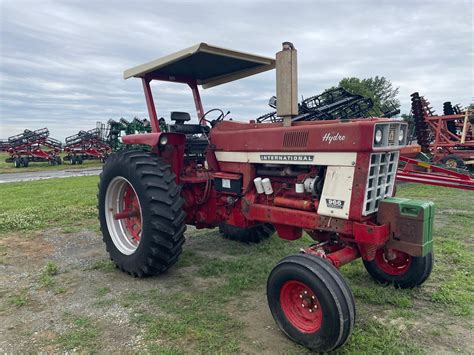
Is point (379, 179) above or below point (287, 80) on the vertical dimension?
below

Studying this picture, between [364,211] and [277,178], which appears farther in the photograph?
[277,178]

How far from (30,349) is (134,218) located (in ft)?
6.68

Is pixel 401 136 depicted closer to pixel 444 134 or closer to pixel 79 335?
pixel 79 335

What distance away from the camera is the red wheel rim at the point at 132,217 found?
4.69m

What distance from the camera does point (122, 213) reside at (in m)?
4.53

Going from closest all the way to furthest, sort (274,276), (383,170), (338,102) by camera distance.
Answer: (274,276) < (383,170) < (338,102)

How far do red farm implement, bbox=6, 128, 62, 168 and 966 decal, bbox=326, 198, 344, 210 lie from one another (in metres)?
24.4

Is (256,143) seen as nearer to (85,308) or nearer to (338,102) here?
(85,308)

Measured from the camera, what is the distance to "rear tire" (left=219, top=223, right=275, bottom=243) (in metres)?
5.23

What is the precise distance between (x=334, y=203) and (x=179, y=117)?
2.31 metres

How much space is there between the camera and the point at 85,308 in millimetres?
3514

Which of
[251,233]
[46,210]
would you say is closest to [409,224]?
[251,233]

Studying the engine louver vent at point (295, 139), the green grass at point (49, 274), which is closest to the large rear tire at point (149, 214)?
the green grass at point (49, 274)

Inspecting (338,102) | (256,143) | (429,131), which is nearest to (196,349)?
(256,143)
